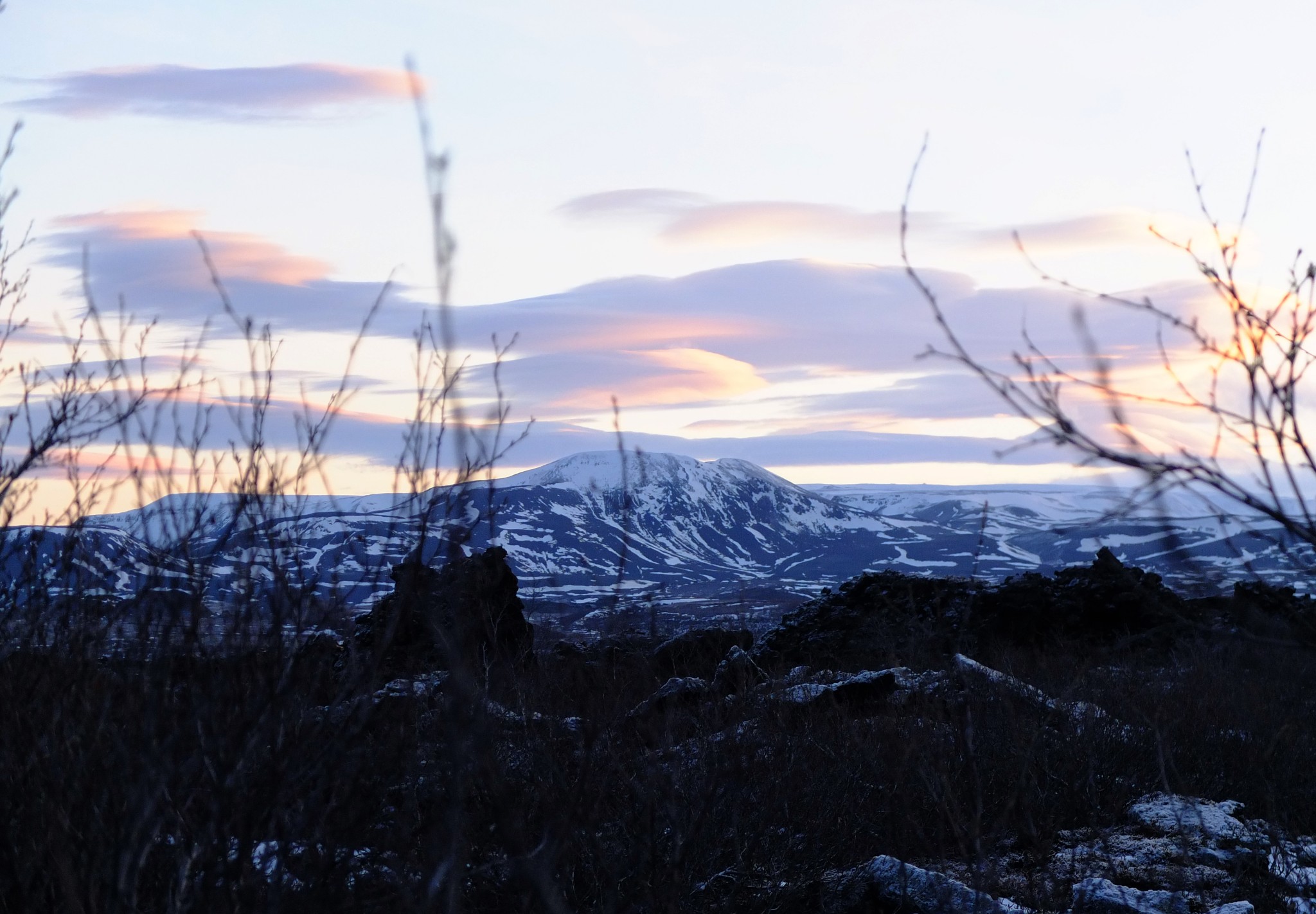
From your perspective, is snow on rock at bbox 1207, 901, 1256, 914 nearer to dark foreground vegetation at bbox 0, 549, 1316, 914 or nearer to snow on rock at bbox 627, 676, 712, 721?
dark foreground vegetation at bbox 0, 549, 1316, 914

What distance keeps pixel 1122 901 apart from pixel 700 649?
12.1 metres

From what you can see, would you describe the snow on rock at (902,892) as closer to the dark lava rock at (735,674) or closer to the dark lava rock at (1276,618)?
the dark lava rock at (1276,618)

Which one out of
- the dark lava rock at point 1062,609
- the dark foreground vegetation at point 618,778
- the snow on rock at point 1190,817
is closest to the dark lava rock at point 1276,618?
the dark foreground vegetation at point 618,778

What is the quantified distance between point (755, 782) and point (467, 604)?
18.8ft

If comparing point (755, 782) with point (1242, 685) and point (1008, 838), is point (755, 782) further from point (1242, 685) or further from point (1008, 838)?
point (1242, 685)

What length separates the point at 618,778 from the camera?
7699 millimetres

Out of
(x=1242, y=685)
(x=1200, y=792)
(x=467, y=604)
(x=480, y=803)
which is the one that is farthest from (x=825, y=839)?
(x=1242, y=685)

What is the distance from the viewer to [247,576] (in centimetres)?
404

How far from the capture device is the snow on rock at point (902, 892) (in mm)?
5484

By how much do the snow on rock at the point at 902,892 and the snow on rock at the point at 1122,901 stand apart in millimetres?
364

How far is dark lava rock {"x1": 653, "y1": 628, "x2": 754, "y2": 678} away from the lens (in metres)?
16.8

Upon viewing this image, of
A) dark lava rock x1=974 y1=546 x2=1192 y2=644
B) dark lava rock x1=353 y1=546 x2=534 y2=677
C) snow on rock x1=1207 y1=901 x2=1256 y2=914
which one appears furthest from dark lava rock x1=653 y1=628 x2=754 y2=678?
snow on rock x1=1207 y1=901 x2=1256 y2=914

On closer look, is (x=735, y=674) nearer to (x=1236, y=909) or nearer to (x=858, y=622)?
(x=858, y=622)

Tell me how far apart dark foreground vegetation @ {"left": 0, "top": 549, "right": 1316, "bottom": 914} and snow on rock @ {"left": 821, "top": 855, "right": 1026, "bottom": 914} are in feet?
0.08
